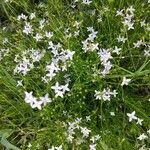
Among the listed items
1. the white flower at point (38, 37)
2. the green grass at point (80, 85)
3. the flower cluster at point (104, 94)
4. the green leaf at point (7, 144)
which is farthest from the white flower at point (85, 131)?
the white flower at point (38, 37)

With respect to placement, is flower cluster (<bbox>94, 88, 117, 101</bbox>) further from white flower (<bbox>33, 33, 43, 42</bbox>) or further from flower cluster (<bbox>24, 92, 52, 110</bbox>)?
white flower (<bbox>33, 33, 43, 42</bbox>)

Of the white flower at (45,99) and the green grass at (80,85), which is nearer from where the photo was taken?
the white flower at (45,99)

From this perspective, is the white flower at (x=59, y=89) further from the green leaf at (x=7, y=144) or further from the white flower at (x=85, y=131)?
the green leaf at (x=7, y=144)

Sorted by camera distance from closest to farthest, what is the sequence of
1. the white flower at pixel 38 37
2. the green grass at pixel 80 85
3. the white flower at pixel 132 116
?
the white flower at pixel 132 116 → the green grass at pixel 80 85 → the white flower at pixel 38 37

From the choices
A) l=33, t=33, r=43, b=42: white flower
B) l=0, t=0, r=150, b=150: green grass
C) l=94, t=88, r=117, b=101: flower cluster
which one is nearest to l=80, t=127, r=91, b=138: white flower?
l=0, t=0, r=150, b=150: green grass

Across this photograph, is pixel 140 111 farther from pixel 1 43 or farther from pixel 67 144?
pixel 1 43

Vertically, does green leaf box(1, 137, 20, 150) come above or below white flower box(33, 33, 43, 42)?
below

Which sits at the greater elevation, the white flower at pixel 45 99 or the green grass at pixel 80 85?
the green grass at pixel 80 85

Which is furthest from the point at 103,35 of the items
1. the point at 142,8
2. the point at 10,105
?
the point at 10,105

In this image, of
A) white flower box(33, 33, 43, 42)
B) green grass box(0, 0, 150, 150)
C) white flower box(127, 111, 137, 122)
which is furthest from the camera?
white flower box(33, 33, 43, 42)
